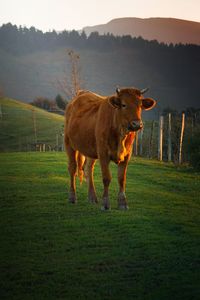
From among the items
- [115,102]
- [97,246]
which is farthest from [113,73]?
[97,246]

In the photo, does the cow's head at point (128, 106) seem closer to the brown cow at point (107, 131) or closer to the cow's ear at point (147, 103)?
the brown cow at point (107, 131)

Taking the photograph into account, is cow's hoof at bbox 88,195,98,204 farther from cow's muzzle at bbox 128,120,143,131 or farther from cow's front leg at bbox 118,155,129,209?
cow's muzzle at bbox 128,120,143,131

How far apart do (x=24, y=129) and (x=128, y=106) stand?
58287 mm

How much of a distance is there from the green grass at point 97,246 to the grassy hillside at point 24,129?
134ft

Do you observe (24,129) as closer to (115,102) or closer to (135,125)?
(115,102)

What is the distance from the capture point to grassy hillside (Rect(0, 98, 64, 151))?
59.7 meters

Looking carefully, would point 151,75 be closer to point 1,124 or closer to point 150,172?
point 1,124

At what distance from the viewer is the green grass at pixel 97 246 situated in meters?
6.84

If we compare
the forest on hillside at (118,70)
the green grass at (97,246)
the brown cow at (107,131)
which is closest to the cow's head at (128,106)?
the brown cow at (107,131)

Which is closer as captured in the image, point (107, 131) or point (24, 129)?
point (107, 131)

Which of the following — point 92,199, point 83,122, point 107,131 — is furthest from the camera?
point 83,122

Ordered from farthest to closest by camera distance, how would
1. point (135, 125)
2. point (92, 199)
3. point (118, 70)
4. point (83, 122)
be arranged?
point (118, 70) → point (83, 122) → point (92, 199) → point (135, 125)

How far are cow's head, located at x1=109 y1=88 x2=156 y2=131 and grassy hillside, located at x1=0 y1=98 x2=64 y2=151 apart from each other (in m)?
42.2

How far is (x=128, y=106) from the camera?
37.2ft
